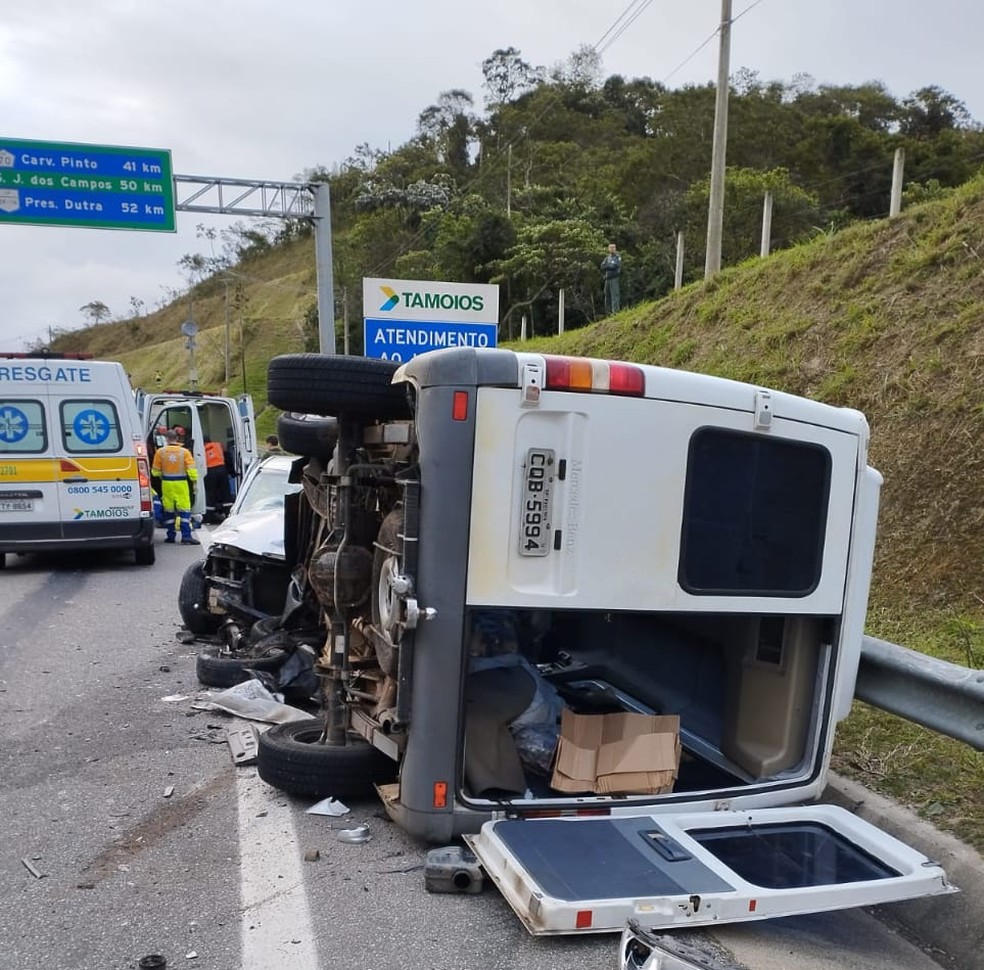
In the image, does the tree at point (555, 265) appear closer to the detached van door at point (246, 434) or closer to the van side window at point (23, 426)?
the detached van door at point (246, 434)

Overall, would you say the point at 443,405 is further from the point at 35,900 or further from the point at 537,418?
the point at 35,900

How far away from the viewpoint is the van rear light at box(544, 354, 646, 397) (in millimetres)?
3258

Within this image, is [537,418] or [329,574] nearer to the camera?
[537,418]

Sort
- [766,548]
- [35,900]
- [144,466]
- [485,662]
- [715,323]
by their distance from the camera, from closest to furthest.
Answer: [35,900], [766,548], [485,662], [144,466], [715,323]

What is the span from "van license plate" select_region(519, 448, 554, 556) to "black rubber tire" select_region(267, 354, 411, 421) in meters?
0.76

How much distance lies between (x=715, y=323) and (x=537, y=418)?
10.3 meters

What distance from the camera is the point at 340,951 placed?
9.39 ft

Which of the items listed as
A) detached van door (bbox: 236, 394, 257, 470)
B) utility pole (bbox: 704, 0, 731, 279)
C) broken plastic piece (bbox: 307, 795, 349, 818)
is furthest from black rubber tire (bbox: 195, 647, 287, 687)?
utility pole (bbox: 704, 0, 731, 279)

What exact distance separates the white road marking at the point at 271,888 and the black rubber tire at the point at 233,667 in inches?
57.0

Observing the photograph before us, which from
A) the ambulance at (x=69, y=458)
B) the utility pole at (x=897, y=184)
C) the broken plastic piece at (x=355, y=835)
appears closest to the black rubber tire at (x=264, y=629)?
the broken plastic piece at (x=355, y=835)

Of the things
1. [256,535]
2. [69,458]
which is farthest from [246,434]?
[256,535]

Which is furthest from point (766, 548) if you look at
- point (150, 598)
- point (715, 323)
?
point (715, 323)

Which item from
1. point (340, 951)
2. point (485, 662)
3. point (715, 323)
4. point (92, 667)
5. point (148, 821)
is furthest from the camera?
point (715, 323)

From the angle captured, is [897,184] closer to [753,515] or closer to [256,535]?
[256,535]
